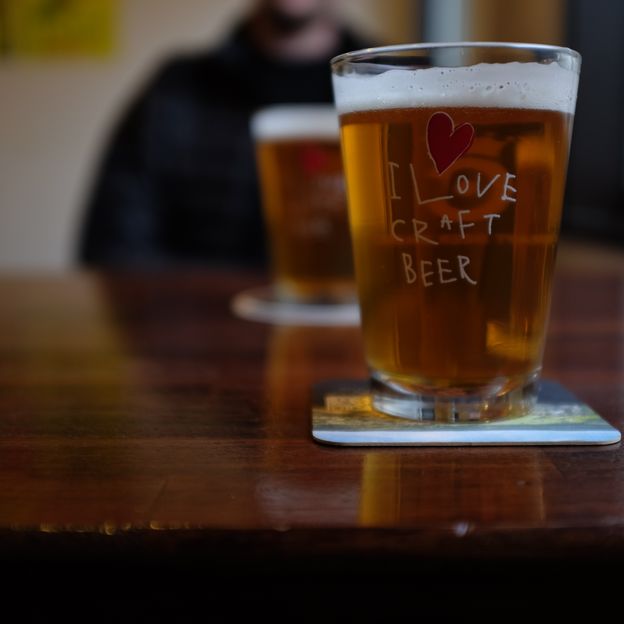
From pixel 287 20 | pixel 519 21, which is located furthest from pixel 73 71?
pixel 519 21

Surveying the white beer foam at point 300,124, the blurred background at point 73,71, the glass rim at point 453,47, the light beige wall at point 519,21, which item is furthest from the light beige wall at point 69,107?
the glass rim at point 453,47

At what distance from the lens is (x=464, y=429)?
46cm

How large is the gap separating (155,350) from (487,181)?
395 mm

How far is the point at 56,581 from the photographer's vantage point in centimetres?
53

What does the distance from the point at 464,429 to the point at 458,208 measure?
0.12 meters

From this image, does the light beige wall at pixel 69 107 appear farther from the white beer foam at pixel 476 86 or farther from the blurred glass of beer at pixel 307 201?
the white beer foam at pixel 476 86

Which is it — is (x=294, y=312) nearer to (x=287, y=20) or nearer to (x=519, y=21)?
(x=287, y=20)

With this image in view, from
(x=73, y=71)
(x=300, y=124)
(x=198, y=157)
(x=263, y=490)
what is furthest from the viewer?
(x=73, y=71)

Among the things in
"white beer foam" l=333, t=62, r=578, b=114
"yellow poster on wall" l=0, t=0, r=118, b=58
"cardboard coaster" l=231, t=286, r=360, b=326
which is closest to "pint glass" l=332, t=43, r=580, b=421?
"white beer foam" l=333, t=62, r=578, b=114

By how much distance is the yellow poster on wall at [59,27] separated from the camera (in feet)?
12.2

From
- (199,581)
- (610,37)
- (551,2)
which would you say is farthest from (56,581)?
(551,2)

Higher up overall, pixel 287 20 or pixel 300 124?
pixel 300 124

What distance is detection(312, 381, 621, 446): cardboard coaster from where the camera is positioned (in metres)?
0.45

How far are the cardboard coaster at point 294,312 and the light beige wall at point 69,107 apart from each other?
2.79m
